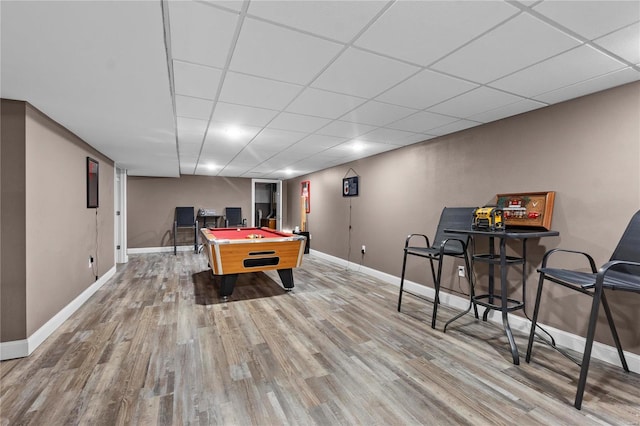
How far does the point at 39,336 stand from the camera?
2477 mm

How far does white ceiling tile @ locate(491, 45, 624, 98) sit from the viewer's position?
1839 millimetres

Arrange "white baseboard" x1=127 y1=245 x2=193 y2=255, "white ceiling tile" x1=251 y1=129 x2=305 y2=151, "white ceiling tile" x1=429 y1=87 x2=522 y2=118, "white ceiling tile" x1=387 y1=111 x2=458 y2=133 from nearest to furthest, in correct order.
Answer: "white ceiling tile" x1=429 y1=87 x2=522 y2=118 < "white ceiling tile" x1=387 y1=111 x2=458 y2=133 < "white ceiling tile" x1=251 y1=129 x2=305 y2=151 < "white baseboard" x1=127 y1=245 x2=193 y2=255

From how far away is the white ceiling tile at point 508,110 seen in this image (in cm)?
263

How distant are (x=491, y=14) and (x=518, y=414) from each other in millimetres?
2243

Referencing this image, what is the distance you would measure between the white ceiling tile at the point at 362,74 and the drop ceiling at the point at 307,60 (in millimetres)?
14

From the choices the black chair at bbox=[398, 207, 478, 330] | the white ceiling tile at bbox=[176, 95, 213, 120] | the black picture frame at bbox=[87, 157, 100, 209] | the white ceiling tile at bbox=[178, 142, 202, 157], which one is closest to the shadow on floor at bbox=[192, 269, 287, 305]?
the black picture frame at bbox=[87, 157, 100, 209]

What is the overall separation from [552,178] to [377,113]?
1764 mm

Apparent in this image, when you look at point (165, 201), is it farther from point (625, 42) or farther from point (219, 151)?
point (625, 42)

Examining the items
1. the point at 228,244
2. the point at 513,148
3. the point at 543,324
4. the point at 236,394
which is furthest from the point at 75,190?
the point at 543,324

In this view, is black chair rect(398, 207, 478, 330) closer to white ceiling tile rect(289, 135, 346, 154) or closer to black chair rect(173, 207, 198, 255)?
white ceiling tile rect(289, 135, 346, 154)

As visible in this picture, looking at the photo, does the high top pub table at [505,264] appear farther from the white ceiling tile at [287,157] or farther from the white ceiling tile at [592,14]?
the white ceiling tile at [287,157]

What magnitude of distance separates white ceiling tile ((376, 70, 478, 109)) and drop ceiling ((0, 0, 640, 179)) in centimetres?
2

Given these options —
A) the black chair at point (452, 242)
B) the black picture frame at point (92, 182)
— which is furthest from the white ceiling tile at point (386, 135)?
the black picture frame at point (92, 182)

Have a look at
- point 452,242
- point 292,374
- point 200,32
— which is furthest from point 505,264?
point 200,32
